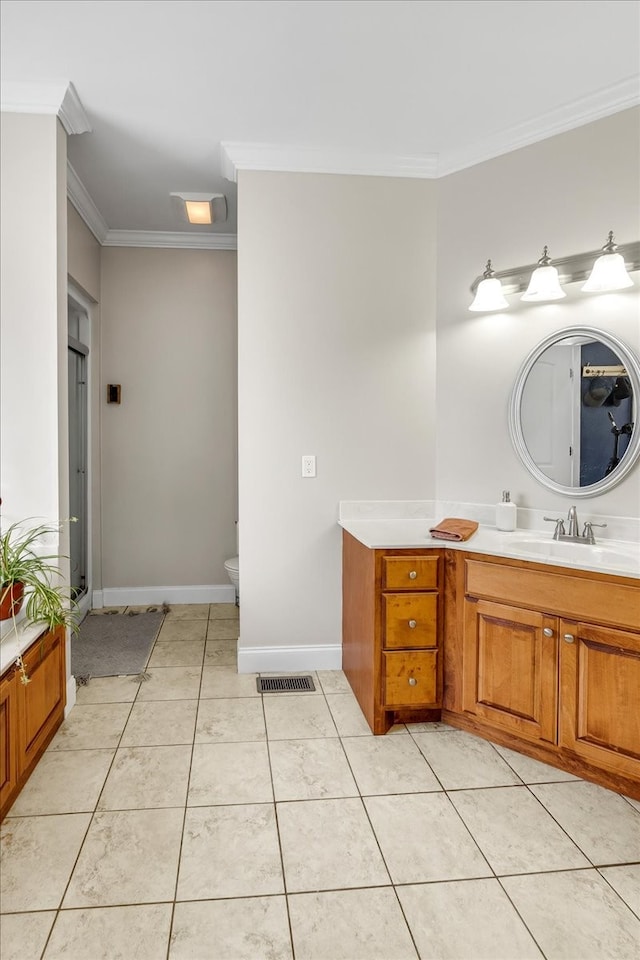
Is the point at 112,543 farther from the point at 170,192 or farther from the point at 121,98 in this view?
the point at 121,98

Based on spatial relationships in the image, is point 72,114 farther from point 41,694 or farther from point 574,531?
point 574,531

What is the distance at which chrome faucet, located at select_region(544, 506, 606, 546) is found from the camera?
8.41 feet

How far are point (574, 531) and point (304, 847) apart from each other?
1.68 m

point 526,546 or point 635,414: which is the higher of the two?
point 635,414

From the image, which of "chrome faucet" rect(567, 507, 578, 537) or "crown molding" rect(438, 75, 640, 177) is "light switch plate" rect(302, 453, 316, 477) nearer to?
"chrome faucet" rect(567, 507, 578, 537)

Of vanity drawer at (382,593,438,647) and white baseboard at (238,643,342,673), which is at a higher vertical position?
vanity drawer at (382,593,438,647)

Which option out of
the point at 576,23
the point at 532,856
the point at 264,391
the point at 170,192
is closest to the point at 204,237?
the point at 170,192

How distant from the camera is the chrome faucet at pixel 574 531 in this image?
2564mm

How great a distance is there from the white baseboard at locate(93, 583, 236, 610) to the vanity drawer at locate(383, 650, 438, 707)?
7.19ft

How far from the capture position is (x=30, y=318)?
100 inches

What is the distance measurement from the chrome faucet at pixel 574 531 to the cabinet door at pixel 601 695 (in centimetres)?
53

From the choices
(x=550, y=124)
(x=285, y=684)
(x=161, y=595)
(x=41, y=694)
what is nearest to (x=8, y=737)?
(x=41, y=694)

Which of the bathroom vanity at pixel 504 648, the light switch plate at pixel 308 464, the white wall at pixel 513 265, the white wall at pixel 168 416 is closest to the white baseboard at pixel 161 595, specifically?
the white wall at pixel 168 416

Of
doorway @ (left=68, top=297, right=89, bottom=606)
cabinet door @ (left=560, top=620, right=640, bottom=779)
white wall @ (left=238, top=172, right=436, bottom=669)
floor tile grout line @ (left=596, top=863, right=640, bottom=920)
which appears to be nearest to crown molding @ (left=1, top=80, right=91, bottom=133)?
white wall @ (left=238, top=172, right=436, bottom=669)
